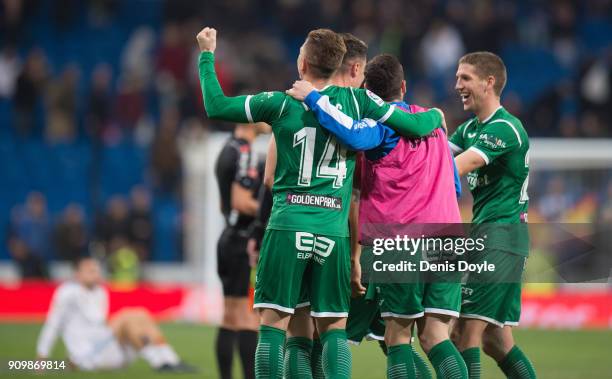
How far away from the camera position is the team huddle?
6.24 metres

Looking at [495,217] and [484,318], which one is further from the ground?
[495,217]

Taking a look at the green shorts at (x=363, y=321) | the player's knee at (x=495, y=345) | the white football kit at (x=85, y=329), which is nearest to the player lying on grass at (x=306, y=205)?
the green shorts at (x=363, y=321)

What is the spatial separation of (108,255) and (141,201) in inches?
41.6

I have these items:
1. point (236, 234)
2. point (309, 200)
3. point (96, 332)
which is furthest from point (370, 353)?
point (309, 200)

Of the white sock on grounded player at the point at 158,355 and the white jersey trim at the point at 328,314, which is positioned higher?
the white jersey trim at the point at 328,314

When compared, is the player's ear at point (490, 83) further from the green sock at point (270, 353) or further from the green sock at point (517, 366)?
the green sock at point (270, 353)

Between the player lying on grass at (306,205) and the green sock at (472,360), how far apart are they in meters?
1.03

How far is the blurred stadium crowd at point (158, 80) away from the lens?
1864cm

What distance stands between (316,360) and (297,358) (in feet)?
1.39

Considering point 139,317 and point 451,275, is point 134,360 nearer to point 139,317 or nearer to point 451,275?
point 139,317

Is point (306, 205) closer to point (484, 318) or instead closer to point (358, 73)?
point (358, 73)

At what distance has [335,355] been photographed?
6277mm

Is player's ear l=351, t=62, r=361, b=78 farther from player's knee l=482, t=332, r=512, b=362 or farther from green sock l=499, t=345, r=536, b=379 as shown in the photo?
green sock l=499, t=345, r=536, b=379

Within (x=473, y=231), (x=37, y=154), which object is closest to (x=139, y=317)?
(x=473, y=231)
